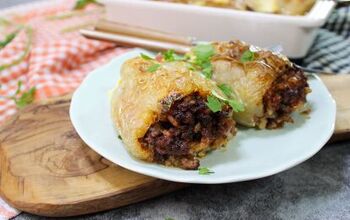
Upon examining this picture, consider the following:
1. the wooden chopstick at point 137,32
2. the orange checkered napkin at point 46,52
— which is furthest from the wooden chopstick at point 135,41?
the orange checkered napkin at point 46,52

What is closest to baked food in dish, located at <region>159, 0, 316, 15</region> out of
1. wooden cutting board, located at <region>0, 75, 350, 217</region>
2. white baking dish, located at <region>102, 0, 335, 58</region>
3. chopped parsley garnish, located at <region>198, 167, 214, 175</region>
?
white baking dish, located at <region>102, 0, 335, 58</region>

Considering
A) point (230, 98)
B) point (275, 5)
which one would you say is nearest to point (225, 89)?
point (230, 98)

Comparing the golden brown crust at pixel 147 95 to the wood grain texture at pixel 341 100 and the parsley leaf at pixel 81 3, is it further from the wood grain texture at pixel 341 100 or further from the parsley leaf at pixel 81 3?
the parsley leaf at pixel 81 3

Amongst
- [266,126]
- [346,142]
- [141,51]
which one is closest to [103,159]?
[266,126]

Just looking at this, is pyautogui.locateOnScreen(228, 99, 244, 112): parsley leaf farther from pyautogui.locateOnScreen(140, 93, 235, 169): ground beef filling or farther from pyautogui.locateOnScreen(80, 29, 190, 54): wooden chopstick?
pyautogui.locateOnScreen(80, 29, 190, 54): wooden chopstick

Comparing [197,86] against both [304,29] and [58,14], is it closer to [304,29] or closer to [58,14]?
[304,29]

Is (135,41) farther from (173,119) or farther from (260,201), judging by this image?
(260,201)
